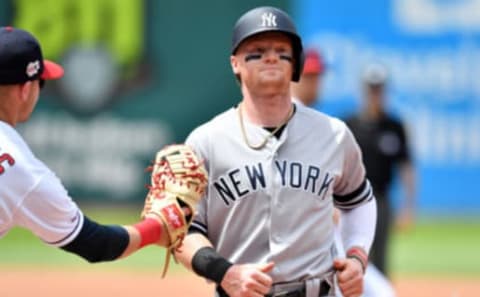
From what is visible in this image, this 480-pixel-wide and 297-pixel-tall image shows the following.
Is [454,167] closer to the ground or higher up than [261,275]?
closer to the ground

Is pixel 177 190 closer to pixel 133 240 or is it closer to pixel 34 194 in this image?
pixel 133 240

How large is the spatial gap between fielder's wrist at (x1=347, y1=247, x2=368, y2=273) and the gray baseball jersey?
0.16m

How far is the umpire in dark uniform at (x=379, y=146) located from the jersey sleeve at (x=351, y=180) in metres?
3.96

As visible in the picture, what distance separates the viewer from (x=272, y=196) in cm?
414

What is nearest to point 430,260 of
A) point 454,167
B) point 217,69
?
point 454,167

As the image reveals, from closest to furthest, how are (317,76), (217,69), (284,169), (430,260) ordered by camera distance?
(284,169) < (317,76) < (430,260) < (217,69)

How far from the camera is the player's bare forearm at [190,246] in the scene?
13.6 ft

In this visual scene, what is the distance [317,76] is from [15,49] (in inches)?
100

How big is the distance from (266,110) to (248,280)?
0.71 m

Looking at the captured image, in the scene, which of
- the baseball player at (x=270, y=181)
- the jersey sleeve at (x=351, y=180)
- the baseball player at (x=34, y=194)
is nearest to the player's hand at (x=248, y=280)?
the baseball player at (x=270, y=181)

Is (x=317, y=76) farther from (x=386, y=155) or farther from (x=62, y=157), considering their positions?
(x=62, y=157)

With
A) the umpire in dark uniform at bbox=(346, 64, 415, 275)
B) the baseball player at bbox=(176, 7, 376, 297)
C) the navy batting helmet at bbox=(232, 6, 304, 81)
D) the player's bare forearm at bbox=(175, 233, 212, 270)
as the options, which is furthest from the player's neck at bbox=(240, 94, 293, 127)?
the umpire in dark uniform at bbox=(346, 64, 415, 275)

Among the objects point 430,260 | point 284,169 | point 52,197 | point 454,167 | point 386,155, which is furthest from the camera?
point 454,167

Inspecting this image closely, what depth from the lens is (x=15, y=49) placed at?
394 centimetres
